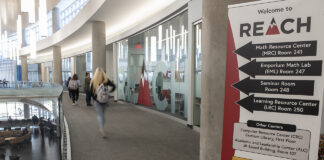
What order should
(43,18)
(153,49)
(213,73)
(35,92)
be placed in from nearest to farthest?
(213,73) < (35,92) < (43,18) < (153,49)

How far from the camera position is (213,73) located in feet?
7.29

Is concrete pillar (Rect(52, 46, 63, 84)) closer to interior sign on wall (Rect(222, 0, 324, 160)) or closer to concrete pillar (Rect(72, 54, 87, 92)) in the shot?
concrete pillar (Rect(72, 54, 87, 92))

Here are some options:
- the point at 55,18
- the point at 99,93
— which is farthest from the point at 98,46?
the point at 55,18

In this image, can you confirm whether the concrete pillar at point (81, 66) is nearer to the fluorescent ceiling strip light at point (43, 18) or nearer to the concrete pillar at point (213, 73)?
the fluorescent ceiling strip light at point (43, 18)

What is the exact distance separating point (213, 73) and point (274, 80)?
59 cm

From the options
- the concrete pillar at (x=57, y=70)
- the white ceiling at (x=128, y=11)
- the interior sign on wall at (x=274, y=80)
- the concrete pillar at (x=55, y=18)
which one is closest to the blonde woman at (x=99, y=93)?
the white ceiling at (x=128, y=11)

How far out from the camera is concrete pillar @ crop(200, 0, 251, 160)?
7.07 ft

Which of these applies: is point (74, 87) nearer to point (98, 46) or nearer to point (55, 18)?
point (98, 46)

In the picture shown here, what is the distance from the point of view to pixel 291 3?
5.44 feet

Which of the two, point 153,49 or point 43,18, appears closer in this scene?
point 43,18

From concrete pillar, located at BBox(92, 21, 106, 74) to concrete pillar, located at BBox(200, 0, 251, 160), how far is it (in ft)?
33.6

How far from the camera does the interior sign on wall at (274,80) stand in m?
1.62

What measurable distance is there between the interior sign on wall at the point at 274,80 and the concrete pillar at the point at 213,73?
20 cm

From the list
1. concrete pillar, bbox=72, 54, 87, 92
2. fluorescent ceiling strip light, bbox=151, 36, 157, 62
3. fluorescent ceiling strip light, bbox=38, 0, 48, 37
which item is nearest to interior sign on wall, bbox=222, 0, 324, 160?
fluorescent ceiling strip light, bbox=151, 36, 157, 62
